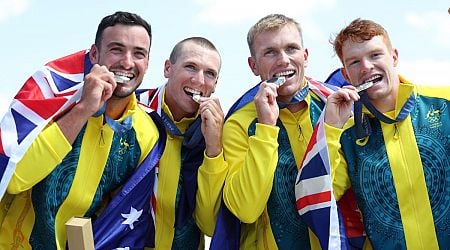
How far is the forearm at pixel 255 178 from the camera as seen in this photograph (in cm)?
Answer: 416

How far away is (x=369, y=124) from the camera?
4.23 m

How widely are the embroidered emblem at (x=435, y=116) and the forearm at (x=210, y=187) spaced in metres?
1.54

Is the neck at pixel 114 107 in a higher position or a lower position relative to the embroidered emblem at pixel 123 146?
higher

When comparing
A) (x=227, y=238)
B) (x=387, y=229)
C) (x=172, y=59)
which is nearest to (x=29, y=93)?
(x=172, y=59)

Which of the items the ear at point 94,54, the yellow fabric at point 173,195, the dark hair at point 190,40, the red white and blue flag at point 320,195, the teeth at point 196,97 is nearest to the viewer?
the red white and blue flag at point 320,195

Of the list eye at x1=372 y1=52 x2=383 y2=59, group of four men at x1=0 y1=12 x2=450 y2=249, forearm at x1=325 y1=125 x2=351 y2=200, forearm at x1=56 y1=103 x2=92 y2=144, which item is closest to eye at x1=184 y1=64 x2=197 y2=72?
group of four men at x1=0 y1=12 x2=450 y2=249

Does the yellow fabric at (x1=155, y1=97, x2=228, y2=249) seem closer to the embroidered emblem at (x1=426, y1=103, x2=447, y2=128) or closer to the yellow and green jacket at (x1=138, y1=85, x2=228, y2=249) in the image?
the yellow and green jacket at (x1=138, y1=85, x2=228, y2=249)

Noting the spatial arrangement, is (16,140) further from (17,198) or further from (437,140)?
(437,140)

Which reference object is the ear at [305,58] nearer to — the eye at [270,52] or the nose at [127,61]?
the eye at [270,52]

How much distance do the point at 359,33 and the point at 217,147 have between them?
1367mm

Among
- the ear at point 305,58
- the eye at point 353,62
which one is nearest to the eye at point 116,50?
the ear at point 305,58

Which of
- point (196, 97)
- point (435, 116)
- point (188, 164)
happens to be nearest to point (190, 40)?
point (196, 97)

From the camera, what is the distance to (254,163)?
4.18 m

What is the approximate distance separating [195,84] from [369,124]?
154cm
